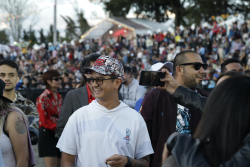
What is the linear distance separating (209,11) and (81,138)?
32.9 metres

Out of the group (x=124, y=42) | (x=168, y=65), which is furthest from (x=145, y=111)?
(x=124, y=42)

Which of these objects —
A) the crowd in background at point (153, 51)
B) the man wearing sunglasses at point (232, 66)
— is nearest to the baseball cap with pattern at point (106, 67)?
the man wearing sunglasses at point (232, 66)

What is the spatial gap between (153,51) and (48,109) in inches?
777

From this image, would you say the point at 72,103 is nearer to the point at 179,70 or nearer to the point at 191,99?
the point at 179,70

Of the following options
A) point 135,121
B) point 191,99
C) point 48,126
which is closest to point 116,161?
point 135,121

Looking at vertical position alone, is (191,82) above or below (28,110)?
above

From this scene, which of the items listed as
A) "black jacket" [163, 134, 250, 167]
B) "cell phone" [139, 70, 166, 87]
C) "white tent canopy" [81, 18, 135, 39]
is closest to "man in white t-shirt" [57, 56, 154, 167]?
"cell phone" [139, 70, 166, 87]

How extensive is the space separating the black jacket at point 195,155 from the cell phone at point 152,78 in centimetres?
112

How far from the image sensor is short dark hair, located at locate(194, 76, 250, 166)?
1.40 metres

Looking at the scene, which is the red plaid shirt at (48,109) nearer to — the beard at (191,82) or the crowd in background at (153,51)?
the beard at (191,82)

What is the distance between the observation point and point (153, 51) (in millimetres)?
23875

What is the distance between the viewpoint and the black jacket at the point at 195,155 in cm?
132

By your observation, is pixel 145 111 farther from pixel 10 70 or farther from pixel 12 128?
pixel 10 70

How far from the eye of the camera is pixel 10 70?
3.69 meters
